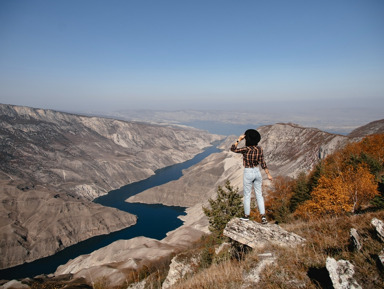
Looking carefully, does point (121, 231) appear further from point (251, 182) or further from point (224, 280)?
point (224, 280)

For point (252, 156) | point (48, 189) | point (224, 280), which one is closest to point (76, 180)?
point (48, 189)

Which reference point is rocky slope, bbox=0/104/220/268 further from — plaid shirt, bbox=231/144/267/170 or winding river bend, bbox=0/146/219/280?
plaid shirt, bbox=231/144/267/170

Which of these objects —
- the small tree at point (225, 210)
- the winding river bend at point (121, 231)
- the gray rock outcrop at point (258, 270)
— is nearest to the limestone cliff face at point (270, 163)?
the winding river bend at point (121, 231)

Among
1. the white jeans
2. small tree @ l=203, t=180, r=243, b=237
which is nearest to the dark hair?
the white jeans

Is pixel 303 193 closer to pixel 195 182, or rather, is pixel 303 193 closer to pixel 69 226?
pixel 69 226

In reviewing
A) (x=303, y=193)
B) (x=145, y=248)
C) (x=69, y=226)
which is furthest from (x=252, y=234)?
(x=69, y=226)

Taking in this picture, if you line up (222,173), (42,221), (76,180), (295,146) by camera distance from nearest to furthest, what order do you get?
(42,221) → (295,146) → (222,173) → (76,180)

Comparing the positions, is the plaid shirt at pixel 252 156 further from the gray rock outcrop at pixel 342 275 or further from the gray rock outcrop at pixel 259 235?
the gray rock outcrop at pixel 342 275

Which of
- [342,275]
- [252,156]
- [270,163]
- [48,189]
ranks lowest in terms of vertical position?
[48,189]
